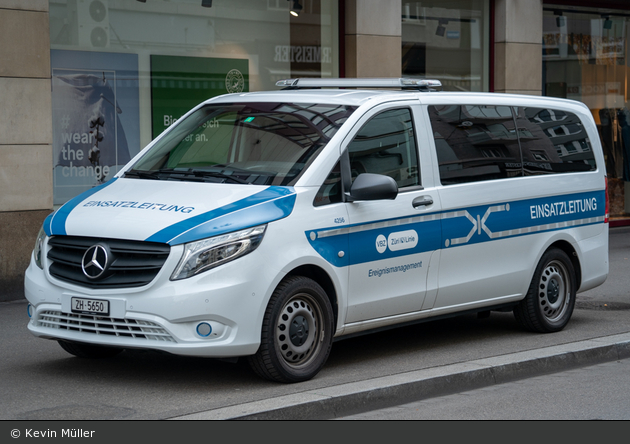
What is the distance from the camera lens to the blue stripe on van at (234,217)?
5.80 metres

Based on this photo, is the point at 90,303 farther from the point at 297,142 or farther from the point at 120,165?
the point at 120,165

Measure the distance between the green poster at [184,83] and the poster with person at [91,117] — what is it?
0.91 feet

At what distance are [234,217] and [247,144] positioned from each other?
3.39ft

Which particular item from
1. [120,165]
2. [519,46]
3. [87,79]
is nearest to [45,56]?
[87,79]

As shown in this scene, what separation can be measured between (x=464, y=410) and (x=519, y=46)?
35.0 ft

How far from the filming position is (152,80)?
12.0 meters

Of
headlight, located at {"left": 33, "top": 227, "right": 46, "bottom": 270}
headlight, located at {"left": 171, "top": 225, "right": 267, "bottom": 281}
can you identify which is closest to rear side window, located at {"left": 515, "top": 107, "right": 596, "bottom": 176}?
headlight, located at {"left": 171, "top": 225, "right": 267, "bottom": 281}

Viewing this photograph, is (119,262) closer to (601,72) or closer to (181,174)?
(181,174)

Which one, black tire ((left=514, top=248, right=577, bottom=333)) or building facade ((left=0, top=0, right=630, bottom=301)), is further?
building facade ((left=0, top=0, right=630, bottom=301))

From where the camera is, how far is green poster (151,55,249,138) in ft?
39.5

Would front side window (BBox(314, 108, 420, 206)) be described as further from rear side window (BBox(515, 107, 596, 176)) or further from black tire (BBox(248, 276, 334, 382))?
rear side window (BBox(515, 107, 596, 176))

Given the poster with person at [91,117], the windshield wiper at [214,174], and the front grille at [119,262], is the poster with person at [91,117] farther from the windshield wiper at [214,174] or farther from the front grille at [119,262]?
the front grille at [119,262]

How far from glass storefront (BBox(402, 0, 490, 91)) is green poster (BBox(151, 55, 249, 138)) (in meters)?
3.15

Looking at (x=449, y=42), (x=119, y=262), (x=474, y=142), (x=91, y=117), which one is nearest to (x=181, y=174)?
(x=119, y=262)
